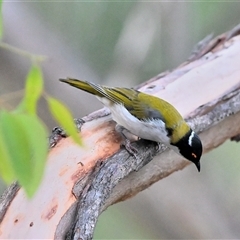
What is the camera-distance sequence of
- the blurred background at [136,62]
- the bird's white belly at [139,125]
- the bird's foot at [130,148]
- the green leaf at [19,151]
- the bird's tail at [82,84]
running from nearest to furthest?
the green leaf at [19,151] → the bird's foot at [130,148] → the bird's white belly at [139,125] → the bird's tail at [82,84] → the blurred background at [136,62]

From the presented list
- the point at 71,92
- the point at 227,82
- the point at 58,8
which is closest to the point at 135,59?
the point at 71,92

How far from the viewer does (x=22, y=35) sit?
2619 millimetres

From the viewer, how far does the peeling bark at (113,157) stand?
1353 mm

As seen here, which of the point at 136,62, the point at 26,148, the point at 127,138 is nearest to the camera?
the point at 26,148

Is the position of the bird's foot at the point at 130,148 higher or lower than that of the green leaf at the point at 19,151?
lower

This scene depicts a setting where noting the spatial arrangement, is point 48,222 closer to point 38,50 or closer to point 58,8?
point 38,50

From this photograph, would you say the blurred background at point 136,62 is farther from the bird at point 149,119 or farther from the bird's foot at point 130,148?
the bird's foot at point 130,148

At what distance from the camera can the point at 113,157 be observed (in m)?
1.67

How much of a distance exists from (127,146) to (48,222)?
51cm

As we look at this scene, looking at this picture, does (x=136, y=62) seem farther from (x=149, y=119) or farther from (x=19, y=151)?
(x=19, y=151)

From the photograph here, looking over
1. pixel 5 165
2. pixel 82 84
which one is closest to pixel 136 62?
pixel 82 84

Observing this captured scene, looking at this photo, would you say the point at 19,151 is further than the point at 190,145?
No

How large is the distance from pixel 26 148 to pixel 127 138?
113 cm

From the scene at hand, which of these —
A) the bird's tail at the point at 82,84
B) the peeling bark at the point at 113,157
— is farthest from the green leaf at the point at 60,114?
the bird's tail at the point at 82,84
